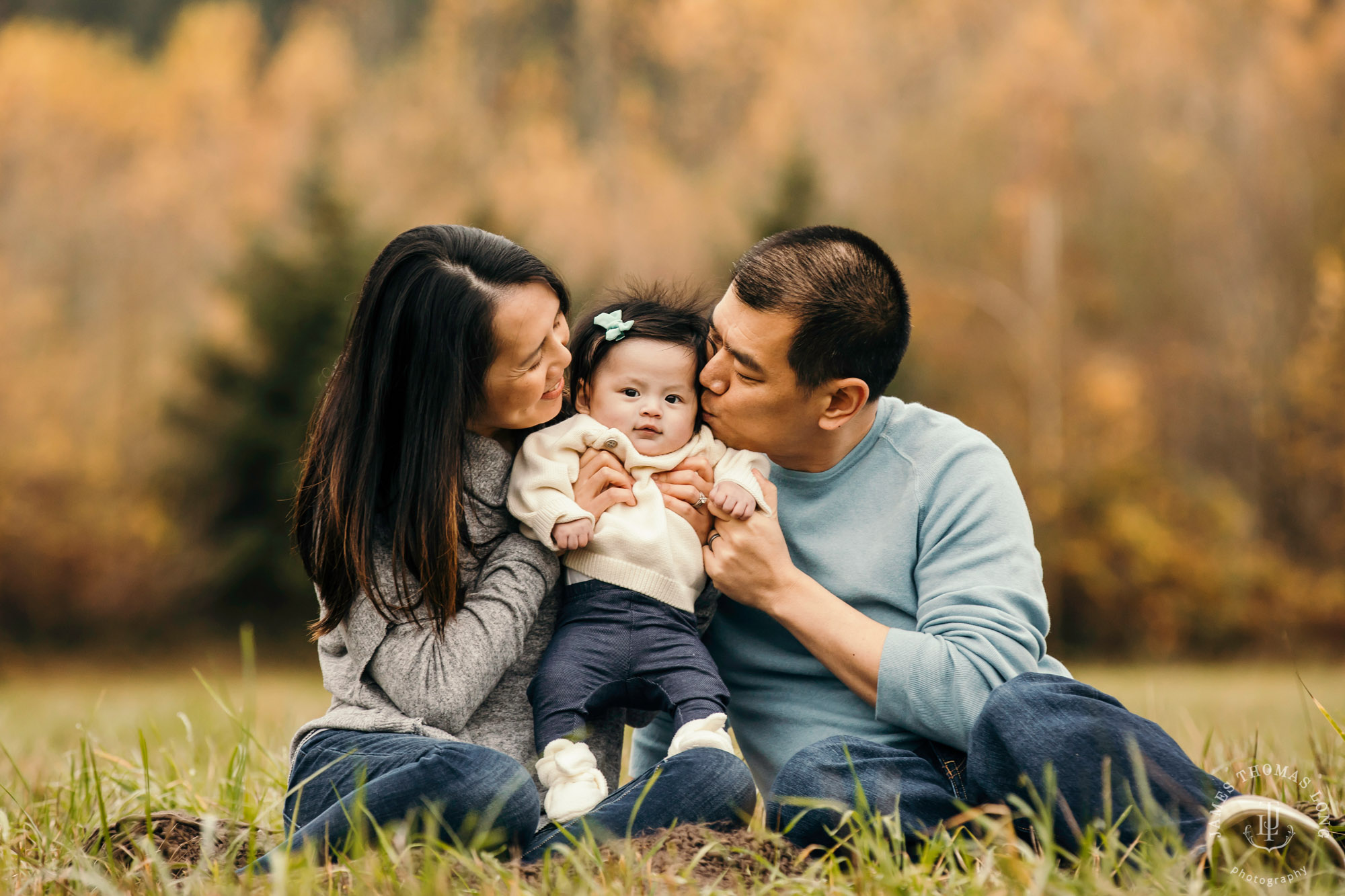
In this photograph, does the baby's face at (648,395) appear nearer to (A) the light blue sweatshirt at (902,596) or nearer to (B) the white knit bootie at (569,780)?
(A) the light blue sweatshirt at (902,596)

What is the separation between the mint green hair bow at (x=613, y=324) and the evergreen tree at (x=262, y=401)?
34.4 feet

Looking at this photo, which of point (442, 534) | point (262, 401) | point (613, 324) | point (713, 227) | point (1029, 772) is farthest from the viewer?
point (713, 227)

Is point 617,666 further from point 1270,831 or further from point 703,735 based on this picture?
point 1270,831

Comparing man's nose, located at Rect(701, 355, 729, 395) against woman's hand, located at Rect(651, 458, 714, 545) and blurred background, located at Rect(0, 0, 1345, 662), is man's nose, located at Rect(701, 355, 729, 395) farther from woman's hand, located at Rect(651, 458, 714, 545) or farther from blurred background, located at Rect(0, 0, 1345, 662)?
blurred background, located at Rect(0, 0, 1345, 662)

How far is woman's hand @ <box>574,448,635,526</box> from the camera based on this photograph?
237cm

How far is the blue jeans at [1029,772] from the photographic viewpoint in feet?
6.15

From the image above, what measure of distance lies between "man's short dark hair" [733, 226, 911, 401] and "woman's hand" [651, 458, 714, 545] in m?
0.32

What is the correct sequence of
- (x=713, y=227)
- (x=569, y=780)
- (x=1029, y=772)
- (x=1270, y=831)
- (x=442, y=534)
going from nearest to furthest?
1. (x=1270, y=831)
2. (x=1029, y=772)
3. (x=569, y=780)
4. (x=442, y=534)
5. (x=713, y=227)

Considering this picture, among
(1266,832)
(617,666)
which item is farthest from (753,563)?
(1266,832)

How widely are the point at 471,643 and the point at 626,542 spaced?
39 cm

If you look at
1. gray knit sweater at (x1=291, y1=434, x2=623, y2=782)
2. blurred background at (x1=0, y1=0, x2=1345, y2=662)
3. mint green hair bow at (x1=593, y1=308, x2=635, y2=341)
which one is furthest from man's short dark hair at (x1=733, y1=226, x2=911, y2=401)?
blurred background at (x1=0, y1=0, x2=1345, y2=662)

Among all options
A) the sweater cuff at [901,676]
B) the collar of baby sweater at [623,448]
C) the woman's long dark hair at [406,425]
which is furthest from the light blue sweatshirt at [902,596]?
the woman's long dark hair at [406,425]

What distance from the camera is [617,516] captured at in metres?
2.38

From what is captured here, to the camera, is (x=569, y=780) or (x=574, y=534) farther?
(x=574, y=534)
